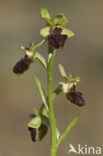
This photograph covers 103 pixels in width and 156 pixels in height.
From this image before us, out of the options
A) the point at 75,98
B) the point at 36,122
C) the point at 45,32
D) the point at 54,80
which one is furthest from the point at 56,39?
the point at 54,80

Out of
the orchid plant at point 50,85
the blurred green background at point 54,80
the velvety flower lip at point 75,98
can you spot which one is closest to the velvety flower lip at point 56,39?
the orchid plant at point 50,85

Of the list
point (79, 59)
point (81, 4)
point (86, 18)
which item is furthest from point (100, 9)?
point (79, 59)

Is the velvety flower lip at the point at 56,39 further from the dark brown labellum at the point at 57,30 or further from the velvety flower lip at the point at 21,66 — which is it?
the velvety flower lip at the point at 21,66

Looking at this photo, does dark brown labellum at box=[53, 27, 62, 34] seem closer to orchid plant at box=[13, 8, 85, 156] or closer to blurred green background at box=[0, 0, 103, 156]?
orchid plant at box=[13, 8, 85, 156]

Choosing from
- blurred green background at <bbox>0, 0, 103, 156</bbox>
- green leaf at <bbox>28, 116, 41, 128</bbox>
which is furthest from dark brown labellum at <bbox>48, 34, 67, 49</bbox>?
blurred green background at <bbox>0, 0, 103, 156</bbox>

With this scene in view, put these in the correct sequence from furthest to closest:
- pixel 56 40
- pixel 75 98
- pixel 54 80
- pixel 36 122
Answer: pixel 54 80 → pixel 36 122 → pixel 75 98 → pixel 56 40

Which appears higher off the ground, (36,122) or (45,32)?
(45,32)

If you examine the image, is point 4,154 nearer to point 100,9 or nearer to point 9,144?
point 9,144

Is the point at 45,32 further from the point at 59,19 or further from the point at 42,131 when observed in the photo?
the point at 42,131
